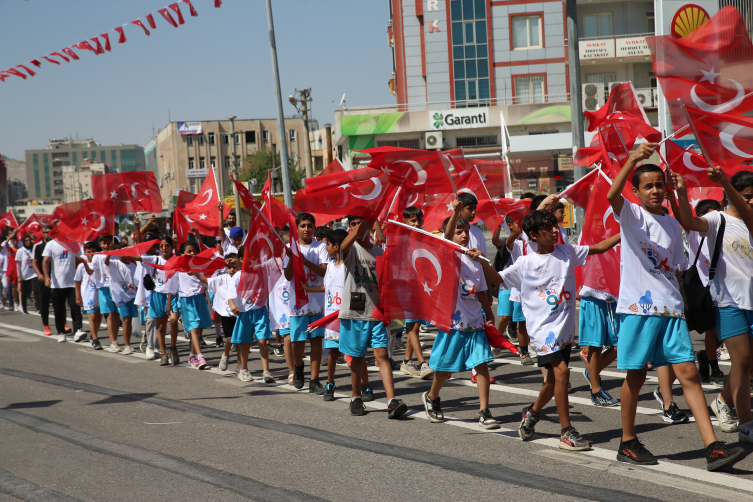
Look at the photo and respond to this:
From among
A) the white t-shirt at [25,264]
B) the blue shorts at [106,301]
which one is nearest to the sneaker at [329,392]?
the blue shorts at [106,301]

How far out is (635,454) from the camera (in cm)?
514

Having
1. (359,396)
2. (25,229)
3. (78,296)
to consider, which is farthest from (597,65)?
(359,396)

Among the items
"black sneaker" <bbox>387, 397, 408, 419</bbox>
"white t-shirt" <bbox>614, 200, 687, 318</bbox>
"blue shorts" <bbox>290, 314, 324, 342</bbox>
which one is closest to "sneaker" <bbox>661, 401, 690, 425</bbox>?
"white t-shirt" <bbox>614, 200, 687, 318</bbox>

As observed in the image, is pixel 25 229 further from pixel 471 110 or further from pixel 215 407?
pixel 471 110

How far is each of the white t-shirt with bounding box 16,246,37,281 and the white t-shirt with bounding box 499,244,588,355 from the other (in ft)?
49.7

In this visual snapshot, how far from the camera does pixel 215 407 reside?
25.4ft

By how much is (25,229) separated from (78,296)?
7.10 m

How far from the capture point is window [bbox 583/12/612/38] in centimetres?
4194

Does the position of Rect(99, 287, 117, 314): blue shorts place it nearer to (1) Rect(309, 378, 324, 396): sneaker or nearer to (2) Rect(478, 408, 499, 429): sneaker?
(1) Rect(309, 378, 324, 396): sneaker

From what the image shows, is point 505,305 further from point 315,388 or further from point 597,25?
point 597,25

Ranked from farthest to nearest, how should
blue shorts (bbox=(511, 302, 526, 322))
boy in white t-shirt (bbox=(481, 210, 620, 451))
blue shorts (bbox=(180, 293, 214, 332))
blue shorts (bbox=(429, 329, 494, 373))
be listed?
blue shorts (bbox=(180, 293, 214, 332))
blue shorts (bbox=(511, 302, 526, 322))
blue shorts (bbox=(429, 329, 494, 373))
boy in white t-shirt (bbox=(481, 210, 620, 451))

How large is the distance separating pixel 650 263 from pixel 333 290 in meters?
3.74

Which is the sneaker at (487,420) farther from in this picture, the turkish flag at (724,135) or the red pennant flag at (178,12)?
the red pennant flag at (178,12)

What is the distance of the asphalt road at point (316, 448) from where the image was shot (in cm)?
486
